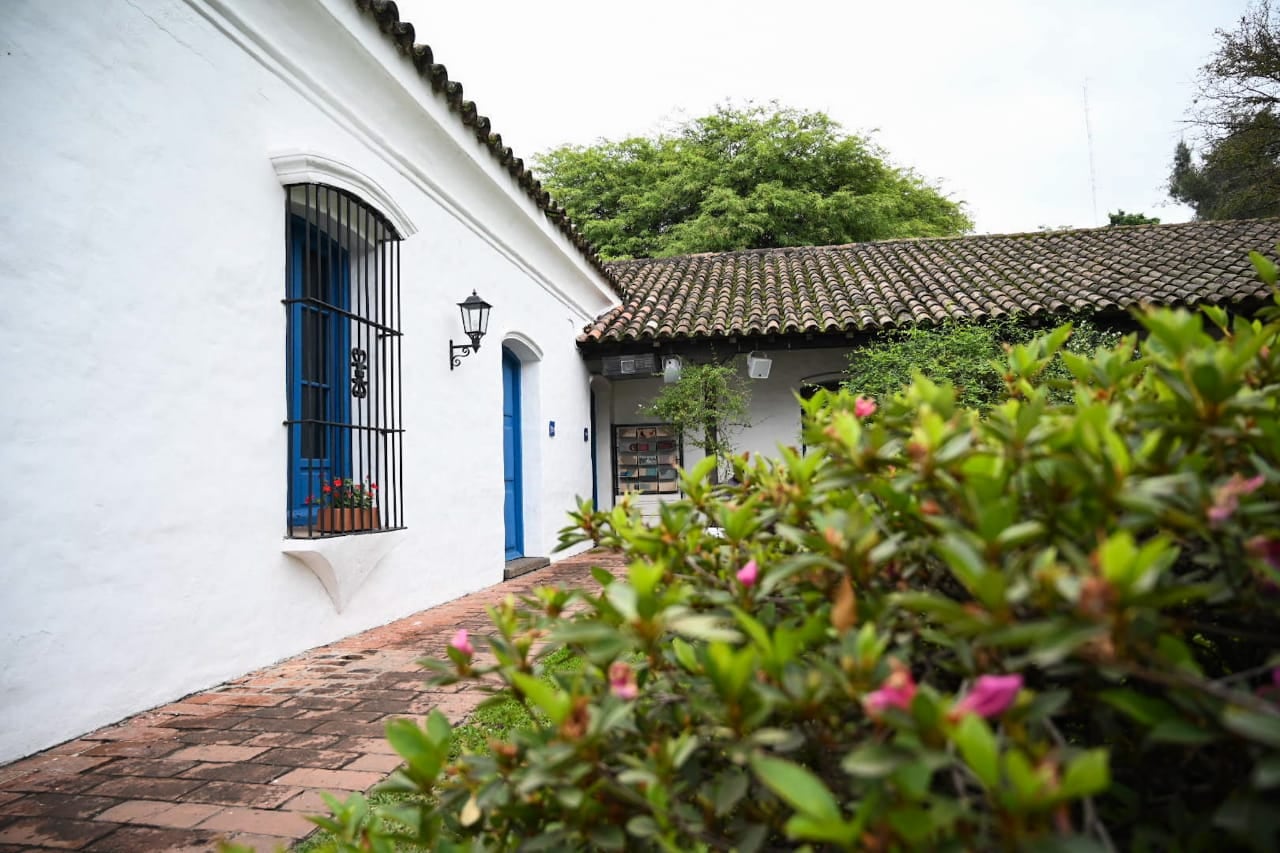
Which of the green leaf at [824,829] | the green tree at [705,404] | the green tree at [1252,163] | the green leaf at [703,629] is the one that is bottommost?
the green leaf at [824,829]

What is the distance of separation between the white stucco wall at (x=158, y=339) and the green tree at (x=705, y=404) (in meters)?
5.30

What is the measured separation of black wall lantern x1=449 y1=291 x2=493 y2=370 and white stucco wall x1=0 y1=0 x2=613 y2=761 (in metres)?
0.81

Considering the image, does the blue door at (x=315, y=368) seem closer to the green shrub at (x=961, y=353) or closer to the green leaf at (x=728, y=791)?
the green leaf at (x=728, y=791)

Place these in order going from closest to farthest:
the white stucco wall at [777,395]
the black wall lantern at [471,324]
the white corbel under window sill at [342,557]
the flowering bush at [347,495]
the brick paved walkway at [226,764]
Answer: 1. the brick paved walkway at [226,764]
2. the white corbel under window sill at [342,557]
3. the flowering bush at [347,495]
4. the black wall lantern at [471,324]
5. the white stucco wall at [777,395]

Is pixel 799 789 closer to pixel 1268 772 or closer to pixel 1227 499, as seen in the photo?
pixel 1268 772

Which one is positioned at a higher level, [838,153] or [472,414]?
[838,153]

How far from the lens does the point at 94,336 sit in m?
2.94

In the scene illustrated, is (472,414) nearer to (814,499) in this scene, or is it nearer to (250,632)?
(250,632)

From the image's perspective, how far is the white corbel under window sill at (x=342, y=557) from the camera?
157 inches

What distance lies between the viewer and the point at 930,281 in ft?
35.8

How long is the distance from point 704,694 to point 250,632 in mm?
3624

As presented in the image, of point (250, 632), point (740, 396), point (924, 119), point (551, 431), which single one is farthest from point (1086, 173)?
point (250, 632)

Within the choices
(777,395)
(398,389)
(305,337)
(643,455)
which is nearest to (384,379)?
(398,389)

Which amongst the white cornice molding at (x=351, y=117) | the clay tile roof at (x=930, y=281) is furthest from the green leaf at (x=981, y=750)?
the clay tile roof at (x=930, y=281)
